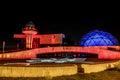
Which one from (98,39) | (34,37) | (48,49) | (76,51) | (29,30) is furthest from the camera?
(98,39)

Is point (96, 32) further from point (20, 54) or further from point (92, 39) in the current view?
point (20, 54)

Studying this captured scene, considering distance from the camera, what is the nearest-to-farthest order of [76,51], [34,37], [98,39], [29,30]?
[76,51] → [29,30] → [34,37] → [98,39]

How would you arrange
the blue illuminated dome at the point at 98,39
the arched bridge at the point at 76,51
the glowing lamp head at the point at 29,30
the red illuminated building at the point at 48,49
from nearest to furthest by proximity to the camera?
the arched bridge at the point at 76,51
the red illuminated building at the point at 48,49
the glowing lamp head at the point at 29,30
the blue illuminated dome at the point at 98,39

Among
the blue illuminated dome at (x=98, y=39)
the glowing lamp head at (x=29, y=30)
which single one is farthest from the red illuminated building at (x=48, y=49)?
the blue illuminated dome at (x=98, y=39)

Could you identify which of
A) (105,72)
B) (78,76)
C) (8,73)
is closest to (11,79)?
(8,73)

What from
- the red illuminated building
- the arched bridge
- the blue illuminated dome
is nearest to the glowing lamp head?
the red illuminated building

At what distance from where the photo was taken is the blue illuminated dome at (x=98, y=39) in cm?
8988

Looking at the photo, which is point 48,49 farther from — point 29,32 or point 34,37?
point 34,37

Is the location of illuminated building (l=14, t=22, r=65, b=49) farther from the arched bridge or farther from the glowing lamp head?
the arched bridge

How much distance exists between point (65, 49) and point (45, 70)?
29.5m

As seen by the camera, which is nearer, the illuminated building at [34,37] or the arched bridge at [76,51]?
the arched bridge at [76,51]

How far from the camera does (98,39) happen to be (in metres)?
90.7

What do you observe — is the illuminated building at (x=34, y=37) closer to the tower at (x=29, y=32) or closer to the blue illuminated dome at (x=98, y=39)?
the tower at (x=29, y=32)

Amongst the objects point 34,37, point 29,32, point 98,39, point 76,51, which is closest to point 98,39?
point 98,39
